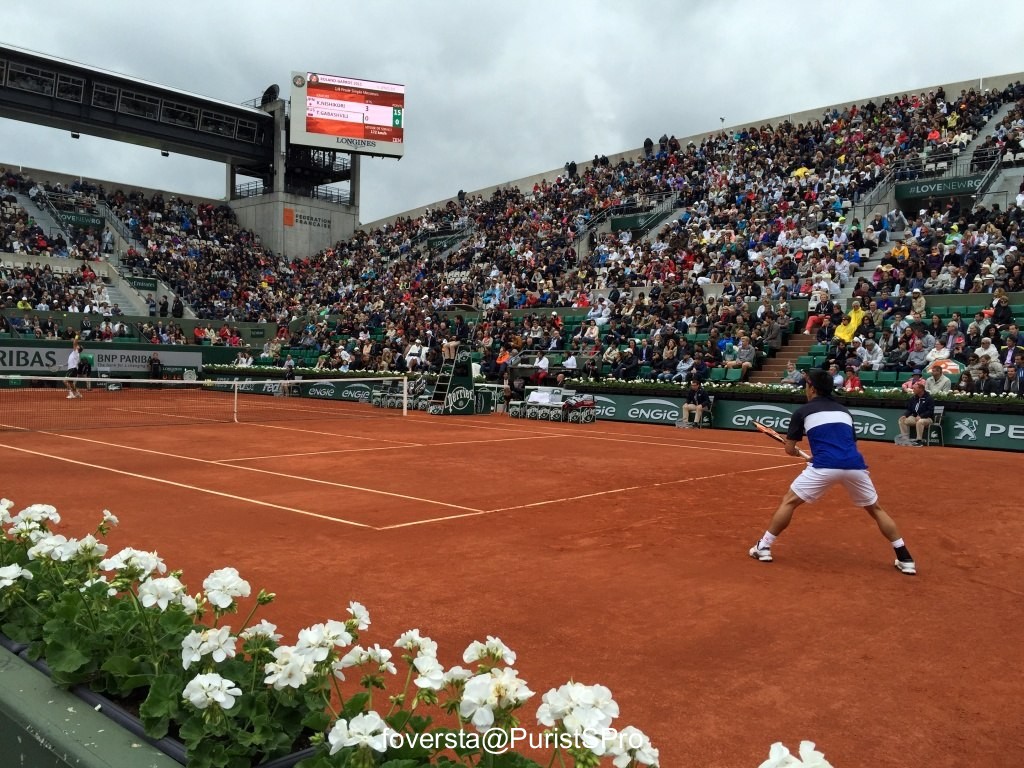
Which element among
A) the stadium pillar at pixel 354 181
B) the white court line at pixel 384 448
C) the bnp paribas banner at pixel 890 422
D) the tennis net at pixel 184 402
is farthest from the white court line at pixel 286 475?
the stadium pillar at pixel 354 181

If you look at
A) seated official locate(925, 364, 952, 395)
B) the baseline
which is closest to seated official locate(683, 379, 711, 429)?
seated official locate(925, 364, 952, 395)

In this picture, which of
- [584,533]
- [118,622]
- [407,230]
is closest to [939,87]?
[407,230]

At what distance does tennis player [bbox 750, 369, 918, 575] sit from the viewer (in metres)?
7.02

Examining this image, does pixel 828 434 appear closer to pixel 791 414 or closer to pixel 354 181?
pixel 791 414

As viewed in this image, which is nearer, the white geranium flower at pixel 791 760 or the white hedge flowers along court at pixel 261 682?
the white geranium flower at pixel 791 760

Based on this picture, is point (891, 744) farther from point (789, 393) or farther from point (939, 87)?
point (939, 87)

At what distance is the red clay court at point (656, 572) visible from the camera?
4.18 m

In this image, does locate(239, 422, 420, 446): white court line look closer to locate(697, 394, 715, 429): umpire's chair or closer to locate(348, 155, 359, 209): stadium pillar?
locate(697, 394, 715, 429): umpire's chair

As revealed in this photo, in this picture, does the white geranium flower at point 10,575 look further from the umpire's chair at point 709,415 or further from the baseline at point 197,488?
the umpire's chair at point 709,415

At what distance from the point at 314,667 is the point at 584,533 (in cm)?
599

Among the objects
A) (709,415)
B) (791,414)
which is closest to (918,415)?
(791,414)

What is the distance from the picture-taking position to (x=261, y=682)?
2.58m

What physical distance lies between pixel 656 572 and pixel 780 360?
707 inches

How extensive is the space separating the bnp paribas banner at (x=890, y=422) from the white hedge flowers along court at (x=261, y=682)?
55.4 feet
